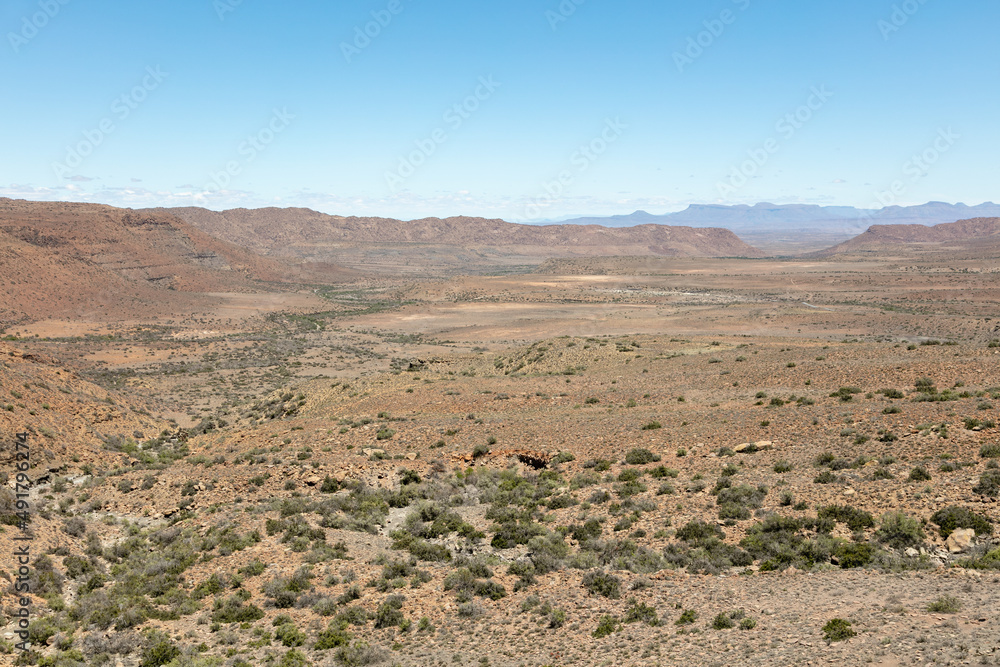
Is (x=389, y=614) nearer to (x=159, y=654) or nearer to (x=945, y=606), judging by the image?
(x=159, y=654)

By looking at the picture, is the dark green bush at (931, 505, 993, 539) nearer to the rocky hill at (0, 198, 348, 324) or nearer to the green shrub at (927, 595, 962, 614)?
the green shrub at (927, 595, 962, 614)

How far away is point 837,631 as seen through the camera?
1003 cm

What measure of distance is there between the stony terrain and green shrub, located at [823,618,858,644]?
0.12 feet

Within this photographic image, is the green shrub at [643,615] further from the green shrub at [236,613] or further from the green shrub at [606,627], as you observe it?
the green shrub at [236,613]

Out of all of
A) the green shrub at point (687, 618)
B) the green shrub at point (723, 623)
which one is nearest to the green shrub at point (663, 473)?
the green shrub at point (687, 618)

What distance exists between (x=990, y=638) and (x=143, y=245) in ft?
485

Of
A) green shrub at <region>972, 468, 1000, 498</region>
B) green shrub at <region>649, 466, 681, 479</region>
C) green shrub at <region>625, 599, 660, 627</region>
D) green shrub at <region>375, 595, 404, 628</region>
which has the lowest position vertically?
green shrub at <region>375, 595, 404, 628</region>

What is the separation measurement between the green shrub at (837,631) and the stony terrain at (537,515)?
0.04 meters

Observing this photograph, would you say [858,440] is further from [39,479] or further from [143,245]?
[143,245]

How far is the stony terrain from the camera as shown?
1168 cm

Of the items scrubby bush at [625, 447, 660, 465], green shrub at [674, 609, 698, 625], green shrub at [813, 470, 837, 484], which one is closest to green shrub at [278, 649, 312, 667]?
green shrub at [674, 609, 698, 625]

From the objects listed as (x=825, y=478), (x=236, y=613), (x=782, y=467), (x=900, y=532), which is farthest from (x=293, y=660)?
(x=782, y=467)

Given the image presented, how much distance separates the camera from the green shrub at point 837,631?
391 inches

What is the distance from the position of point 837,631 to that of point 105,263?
13304 centimetres
